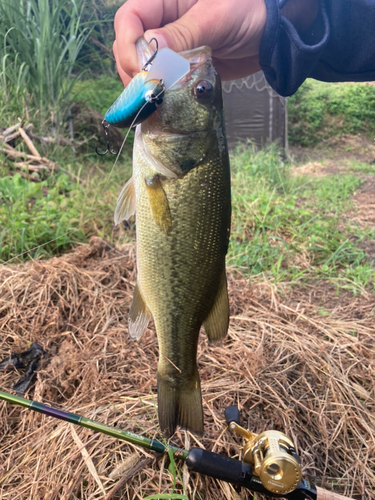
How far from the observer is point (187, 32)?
4.17ft

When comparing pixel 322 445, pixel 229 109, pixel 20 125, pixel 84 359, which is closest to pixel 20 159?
pixel 20 125

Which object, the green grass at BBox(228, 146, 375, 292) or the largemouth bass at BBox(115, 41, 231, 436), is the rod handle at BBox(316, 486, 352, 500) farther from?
the green grass at BBox(228, 146, 375, 292)

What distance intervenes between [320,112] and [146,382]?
15.2 m

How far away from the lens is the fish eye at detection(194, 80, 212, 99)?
1.14 m

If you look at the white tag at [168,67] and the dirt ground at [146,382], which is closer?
the white tag at [168,67]

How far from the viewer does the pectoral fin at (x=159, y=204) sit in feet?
3.80

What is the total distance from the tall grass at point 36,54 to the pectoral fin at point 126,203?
4267 mm

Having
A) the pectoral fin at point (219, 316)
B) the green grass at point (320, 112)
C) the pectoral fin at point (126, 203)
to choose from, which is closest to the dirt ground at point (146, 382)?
the pectoral fin at point (219, 316)

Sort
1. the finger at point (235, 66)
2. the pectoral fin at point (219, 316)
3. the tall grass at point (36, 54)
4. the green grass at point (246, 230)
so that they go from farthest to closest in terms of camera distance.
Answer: the tall grass at point (36, 54)
the green grass at point (246, 230)
the finger at point (235, 66)
the pectoral fin at point (219, 316)

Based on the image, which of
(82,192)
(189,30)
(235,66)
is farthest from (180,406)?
(82,192)

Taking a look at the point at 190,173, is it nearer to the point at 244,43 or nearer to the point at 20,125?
the point at 244,43

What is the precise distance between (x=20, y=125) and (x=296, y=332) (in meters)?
4.16

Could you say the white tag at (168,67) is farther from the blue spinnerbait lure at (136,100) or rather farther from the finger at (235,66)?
the finger at (235,66)

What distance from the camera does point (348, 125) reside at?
1343 cm
